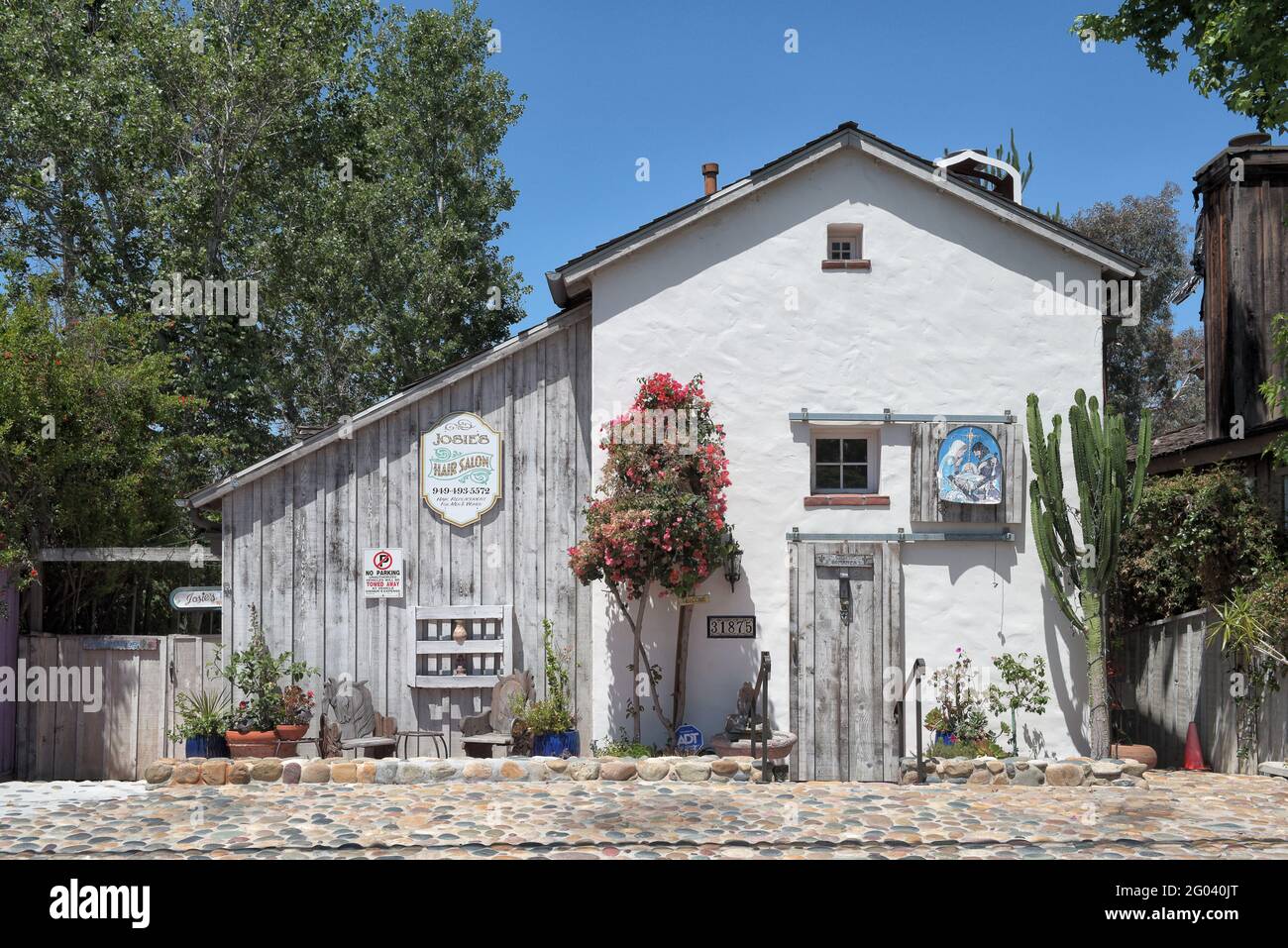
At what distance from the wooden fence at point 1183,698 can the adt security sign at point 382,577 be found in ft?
28.3

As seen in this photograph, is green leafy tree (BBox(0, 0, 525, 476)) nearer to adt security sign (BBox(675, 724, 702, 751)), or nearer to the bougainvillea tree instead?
the bougainvillea tree

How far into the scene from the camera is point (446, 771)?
34.7 feet

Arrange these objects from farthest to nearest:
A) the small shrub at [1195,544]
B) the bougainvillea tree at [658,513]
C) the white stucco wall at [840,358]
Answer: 1. the small shrub at [1195,544]
2. the white stucco wall at [840,358]
3. the bougainvillea tree at [658,513]

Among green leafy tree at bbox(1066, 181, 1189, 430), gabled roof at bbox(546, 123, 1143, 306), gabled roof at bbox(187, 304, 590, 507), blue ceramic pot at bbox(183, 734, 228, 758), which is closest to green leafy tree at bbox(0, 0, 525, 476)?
gabled roof at bbox(187, 304, 590, 507)

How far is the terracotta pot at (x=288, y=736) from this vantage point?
11.2m

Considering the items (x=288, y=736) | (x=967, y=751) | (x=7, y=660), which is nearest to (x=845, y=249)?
(x=967, y=751)

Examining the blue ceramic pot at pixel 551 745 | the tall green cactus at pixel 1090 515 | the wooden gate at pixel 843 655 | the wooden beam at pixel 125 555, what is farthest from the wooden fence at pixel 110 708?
the tall green cactus at pixel 1090 515

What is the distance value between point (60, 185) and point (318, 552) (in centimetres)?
1205

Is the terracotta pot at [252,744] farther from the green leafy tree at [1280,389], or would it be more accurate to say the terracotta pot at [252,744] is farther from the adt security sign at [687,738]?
the green leafy tree at [1280,389]

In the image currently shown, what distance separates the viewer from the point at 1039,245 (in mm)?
12000

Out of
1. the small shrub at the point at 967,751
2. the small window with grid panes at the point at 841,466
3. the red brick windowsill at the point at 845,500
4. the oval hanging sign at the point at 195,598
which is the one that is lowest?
the small shrub at the point at 967,751

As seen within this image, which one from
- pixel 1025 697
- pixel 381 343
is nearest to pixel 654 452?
pixel 1025 697

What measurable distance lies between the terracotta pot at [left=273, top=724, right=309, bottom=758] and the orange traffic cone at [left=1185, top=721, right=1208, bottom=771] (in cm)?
962
